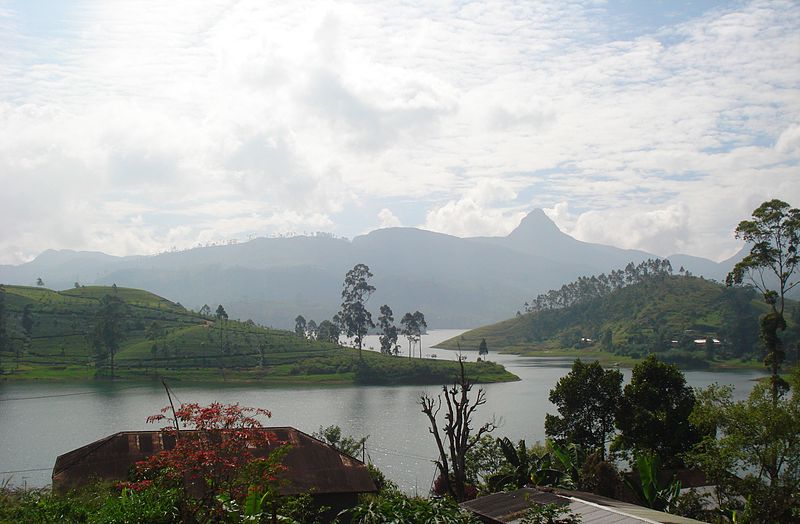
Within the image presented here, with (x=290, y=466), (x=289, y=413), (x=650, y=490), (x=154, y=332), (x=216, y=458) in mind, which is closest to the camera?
(x=216, y=458)

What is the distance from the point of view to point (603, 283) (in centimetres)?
18225

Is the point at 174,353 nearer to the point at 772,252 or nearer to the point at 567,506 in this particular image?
the point at 772,252

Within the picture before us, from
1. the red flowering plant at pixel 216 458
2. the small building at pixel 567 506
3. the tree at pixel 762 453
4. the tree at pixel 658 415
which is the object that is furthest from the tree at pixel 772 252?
the red flowering plant at pixel 216 458

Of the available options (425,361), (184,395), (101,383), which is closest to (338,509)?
(184,395)

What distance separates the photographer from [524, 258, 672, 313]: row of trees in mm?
169625

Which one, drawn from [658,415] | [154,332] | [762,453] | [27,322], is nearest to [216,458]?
[762,453]

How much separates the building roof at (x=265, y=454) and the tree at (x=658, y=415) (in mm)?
13635

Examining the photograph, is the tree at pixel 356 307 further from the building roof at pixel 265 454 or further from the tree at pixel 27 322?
the building roof at pixel 265 454

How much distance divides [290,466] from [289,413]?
41314mm

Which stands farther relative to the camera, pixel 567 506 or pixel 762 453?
pixel 762 453

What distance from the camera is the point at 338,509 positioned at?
68.4ft

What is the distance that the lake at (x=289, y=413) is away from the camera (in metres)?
41.7

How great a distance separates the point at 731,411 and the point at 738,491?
2415mm

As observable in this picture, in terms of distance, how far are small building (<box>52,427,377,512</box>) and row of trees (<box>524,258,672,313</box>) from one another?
153258mm
